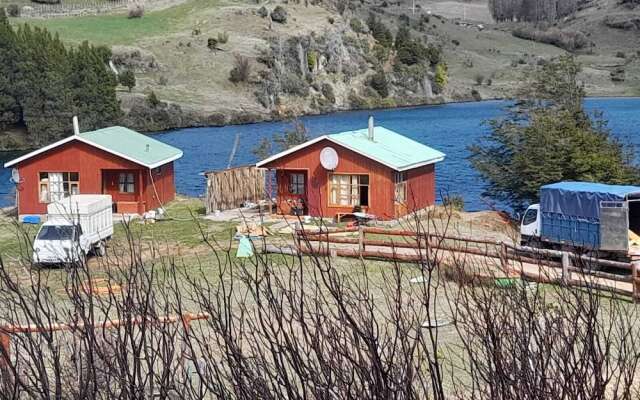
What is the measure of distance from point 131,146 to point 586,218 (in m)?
18.8

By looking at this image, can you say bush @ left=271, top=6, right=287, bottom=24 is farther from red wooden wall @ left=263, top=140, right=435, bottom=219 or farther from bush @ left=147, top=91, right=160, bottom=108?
red wooden wall @ left=263, top=140, right=435, bottom=219

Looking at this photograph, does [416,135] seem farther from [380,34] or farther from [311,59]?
[380,34]

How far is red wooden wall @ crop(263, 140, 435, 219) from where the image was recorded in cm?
3300

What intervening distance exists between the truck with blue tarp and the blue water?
22.9ft

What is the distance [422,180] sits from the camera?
118ft

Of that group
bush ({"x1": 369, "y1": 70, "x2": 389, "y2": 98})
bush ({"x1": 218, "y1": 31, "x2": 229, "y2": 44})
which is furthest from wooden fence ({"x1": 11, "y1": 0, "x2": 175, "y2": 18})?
bush ({"x1": 369, "y1": 70, "x2": 389, "y2": 98})

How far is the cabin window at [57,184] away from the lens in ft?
118

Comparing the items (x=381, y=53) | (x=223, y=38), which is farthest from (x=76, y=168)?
(x=381, y=53)

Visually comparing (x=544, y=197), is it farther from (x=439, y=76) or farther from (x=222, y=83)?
(x=439, y=76)

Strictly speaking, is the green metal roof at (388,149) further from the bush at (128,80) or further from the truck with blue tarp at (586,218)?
the bush at (128,80)

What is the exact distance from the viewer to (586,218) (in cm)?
2631

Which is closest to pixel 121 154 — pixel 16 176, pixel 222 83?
pixel 16 176

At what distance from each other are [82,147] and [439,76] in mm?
109958

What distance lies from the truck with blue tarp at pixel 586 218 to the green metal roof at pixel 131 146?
15128mm
